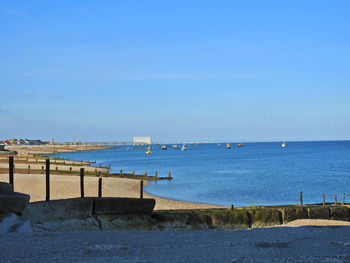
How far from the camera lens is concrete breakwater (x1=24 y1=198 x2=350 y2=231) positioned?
14508mm

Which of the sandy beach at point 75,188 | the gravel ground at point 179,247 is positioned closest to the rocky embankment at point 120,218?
the gravel ground at point 179,247

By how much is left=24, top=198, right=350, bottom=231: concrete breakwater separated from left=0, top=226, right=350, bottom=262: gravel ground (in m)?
3.71

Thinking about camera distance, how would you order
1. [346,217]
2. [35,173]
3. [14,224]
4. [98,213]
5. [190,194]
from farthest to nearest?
[35,173] → [190,194] → [346,217] → [98,213] → [14,224]

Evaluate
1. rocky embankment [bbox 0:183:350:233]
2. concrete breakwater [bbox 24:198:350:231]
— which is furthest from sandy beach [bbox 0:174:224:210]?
rocky embankment [bbox 0:183:350:233]

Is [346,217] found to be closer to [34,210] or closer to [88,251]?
[34,210]

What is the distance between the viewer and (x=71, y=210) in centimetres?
1498

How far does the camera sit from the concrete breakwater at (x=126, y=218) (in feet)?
47.6

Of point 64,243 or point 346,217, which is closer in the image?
point 64,243

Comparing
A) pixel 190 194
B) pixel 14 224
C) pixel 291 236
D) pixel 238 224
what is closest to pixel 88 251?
pixel 14 224

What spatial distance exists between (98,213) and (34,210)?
2.29 m

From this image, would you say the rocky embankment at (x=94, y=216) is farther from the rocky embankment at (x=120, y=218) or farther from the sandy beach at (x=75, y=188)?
the sandy beach at (x=75, y=188)

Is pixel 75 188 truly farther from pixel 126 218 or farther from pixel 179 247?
pixel 179 247

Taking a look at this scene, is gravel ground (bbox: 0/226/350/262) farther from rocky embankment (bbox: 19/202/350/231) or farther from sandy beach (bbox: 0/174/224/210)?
sandy beach (bbox: 0/174/224/210)

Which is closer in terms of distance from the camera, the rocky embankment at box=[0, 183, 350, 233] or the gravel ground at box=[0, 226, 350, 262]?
the gravel ground at box=[0, 226, 350, 262]
